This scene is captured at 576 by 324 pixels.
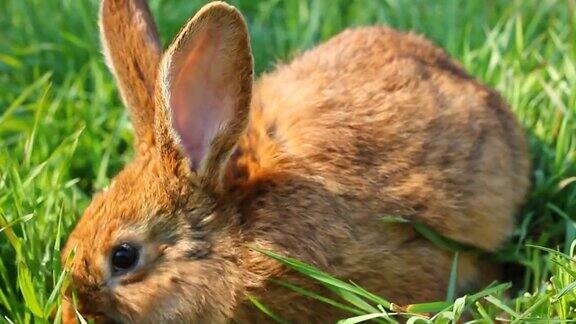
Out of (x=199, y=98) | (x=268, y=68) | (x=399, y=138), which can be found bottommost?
(x=268, y=68)

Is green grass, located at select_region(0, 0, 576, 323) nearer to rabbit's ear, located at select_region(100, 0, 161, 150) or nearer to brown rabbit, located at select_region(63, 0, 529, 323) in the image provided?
brown rabbit, located at select_region(63, 0, 529, 323)

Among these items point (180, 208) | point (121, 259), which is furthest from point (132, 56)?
point (121, 259)

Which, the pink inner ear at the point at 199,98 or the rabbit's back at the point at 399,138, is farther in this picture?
the rabbit's back at the point at 399,138

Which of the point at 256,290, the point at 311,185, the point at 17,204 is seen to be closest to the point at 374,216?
the point at 311,185

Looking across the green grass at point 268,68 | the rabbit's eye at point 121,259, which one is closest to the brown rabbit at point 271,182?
the rabbit's eye at point 121,259

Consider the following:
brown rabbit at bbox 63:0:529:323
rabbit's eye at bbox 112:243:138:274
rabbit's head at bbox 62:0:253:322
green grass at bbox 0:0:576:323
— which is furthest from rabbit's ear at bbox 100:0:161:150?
rabbit's eye at bbox 112:243:138:274

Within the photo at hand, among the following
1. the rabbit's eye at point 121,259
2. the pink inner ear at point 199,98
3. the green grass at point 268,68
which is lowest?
the green grass at point 268,68

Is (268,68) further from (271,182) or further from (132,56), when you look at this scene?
(271,182)

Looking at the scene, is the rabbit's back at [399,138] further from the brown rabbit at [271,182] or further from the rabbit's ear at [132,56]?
the rabbit's ear at [132,56]
